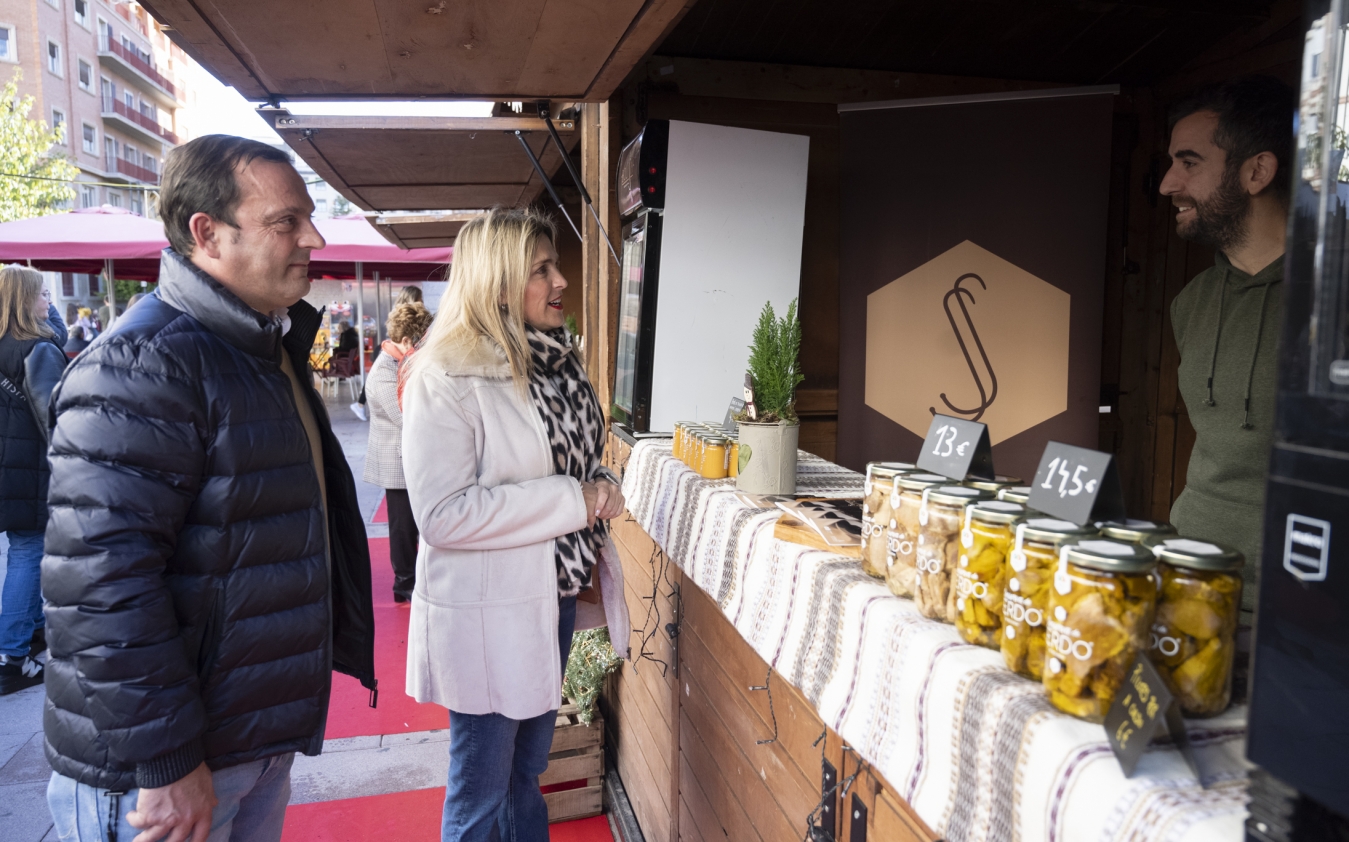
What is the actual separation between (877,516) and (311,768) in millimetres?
3145

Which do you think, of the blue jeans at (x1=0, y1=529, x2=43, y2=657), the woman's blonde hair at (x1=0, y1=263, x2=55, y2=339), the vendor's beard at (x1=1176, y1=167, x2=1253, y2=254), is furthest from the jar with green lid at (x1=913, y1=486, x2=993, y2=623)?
the woman's blonde hair at (x1=0, y1=263, x2=55, y2=339)

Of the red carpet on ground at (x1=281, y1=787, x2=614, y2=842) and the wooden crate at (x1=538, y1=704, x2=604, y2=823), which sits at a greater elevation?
the wooden crate at (x1=538, y1=704, x2=604, y2=823)

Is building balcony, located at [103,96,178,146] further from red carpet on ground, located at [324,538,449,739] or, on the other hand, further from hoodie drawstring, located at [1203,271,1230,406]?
hoodie drawstring, located at [1203,271,1230,406]

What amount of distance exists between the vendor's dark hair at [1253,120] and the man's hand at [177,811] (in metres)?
2.43

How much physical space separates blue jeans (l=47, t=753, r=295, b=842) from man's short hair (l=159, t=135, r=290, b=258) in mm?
972

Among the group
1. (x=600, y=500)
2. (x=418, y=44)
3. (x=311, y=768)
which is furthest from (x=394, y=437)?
(x=600, y=500)

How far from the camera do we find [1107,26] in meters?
3.30

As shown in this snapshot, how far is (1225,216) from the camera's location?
6.22 ft

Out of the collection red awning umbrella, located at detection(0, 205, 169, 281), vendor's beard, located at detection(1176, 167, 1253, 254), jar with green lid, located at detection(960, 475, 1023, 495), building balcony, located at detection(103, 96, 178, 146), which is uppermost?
Answer: building balcony, located at detection(103, 96, 178, 146)

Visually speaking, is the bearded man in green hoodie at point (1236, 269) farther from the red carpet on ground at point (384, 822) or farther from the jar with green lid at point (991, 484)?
the red carpet on ground at point (384, 822)

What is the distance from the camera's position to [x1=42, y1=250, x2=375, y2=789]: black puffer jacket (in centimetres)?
132

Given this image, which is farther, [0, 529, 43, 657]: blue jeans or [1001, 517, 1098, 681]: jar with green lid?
[0, 529, 43, 657]: blue jeans

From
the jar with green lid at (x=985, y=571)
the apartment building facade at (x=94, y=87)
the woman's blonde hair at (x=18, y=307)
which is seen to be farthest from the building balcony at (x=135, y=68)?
the jar with green lid at (x=985, y=571)

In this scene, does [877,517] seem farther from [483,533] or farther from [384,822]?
[384,822]
